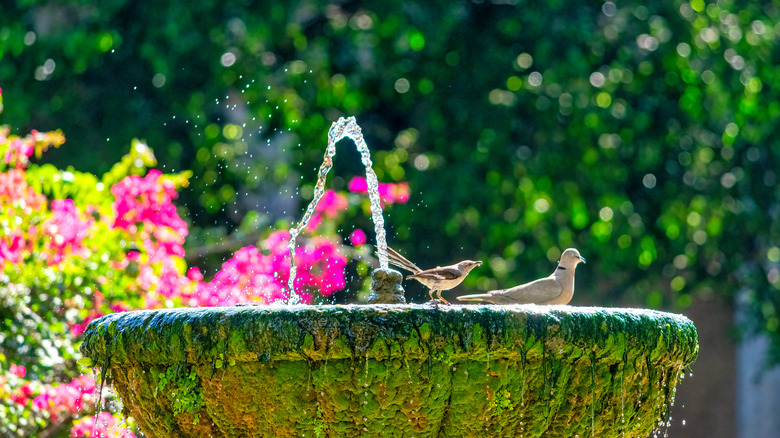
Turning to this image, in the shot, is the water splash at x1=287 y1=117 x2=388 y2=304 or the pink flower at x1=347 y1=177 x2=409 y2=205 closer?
the water splash at x1=287 y1=117 x2=388 y2=304

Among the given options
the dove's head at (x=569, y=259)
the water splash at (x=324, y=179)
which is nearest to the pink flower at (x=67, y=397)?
the water splash at (x=324, y=179)

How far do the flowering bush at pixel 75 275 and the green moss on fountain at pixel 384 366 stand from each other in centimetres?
172

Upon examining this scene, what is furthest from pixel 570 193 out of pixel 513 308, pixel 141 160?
pixel 513 308

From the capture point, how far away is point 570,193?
10.0 meters

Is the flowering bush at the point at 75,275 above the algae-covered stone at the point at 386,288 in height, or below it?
below

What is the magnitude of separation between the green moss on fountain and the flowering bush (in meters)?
1.72

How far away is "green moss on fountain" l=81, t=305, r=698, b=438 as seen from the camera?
10.1 feet

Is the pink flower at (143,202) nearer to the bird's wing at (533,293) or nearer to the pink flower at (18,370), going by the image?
the pink flower at (18,370)

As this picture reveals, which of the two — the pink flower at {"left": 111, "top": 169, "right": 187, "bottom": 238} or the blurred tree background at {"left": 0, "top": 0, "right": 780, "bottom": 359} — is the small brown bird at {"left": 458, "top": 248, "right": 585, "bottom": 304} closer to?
the pink flower at {"left": 111, "top": 169, "right": 187, "bottom": 238}

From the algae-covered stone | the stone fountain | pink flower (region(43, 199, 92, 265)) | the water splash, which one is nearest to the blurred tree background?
pink flower (region(43, 199, 92, 265))

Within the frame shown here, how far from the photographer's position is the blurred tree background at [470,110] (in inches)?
383

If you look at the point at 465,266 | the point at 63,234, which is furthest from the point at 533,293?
the point at 63,234

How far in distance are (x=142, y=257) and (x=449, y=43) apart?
4723 millimetres

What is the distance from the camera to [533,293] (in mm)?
3975
